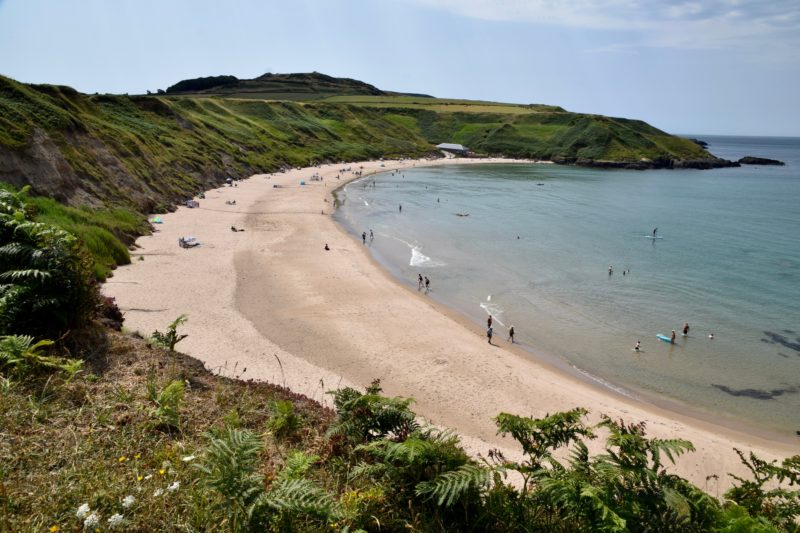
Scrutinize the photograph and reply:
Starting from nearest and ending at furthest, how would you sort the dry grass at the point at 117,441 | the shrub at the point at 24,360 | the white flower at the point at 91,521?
the white flower at the point at 91,521
the dry grass at the point at 117,441
the shrub at the point at 24,360

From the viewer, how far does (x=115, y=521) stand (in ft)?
15.6

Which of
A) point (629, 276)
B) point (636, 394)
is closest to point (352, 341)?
point (636, 394)

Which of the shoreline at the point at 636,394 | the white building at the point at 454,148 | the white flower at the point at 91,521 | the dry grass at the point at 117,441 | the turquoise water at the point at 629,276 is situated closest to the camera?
the white flower at the point at 91,521

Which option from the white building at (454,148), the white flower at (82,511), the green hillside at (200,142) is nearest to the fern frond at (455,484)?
the white flower at (82,511)

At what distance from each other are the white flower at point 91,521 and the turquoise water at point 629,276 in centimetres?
2219

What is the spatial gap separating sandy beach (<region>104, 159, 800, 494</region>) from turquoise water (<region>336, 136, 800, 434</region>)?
8.99 feet

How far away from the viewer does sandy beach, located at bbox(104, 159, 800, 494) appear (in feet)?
59.5

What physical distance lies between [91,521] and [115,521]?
0.21 meters

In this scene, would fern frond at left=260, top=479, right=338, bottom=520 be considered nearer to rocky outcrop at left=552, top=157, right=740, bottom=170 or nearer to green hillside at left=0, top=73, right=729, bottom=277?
green hillside at left=0, top=73, right=729, bottom=277

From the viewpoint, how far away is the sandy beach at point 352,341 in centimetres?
1814

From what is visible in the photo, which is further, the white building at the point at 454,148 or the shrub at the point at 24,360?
the white building at the point at 454,148

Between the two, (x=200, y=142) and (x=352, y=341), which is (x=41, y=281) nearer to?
(x=352, y=341)

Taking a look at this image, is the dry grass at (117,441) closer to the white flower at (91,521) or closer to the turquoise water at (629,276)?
the white flower at (91,521)

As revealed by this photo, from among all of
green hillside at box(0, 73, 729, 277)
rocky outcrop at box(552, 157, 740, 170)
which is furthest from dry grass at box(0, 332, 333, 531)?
rocky outcrop at box(552, 157, 740, 170)
